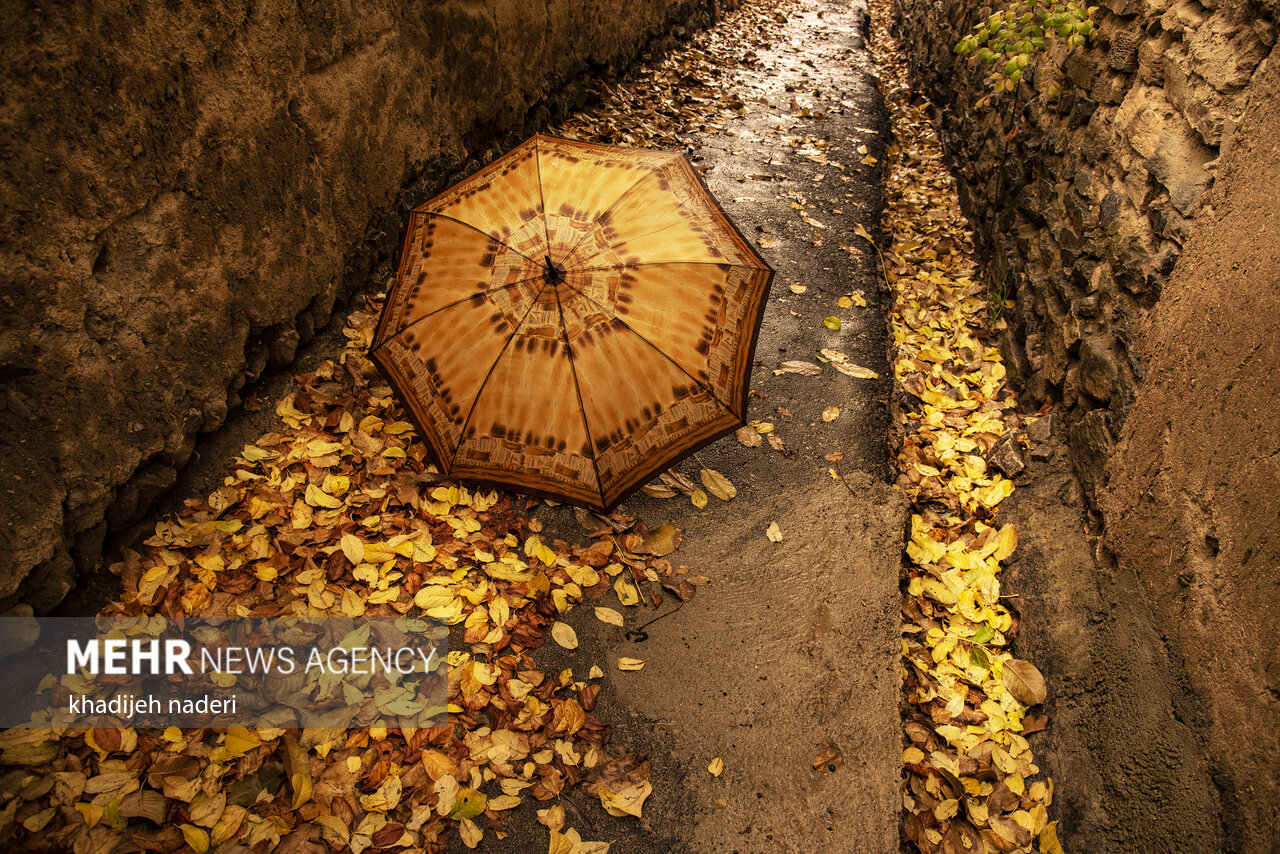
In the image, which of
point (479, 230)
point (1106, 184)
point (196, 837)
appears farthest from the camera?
point (1106, 184)

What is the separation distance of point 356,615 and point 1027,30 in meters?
4.18

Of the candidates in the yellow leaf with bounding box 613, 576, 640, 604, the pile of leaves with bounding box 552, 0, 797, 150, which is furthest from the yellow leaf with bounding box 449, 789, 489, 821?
the pile of leaves with bounding box 552, 0, 797, 150

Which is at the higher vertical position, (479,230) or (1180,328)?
(1180,328)

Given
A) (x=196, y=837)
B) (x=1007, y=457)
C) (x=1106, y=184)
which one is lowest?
(x=196, y=837)

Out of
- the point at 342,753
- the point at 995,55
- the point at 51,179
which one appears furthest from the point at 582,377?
the point at 995,55

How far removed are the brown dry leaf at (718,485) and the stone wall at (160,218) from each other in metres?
1.71

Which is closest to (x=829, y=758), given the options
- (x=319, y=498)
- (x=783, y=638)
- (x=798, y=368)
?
(x=783, y=638)

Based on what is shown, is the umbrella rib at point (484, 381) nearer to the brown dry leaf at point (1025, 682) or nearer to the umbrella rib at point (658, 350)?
the umbrella rib at point (658, 350)

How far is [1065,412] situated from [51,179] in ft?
10.9

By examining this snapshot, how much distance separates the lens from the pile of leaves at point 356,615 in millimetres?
1689

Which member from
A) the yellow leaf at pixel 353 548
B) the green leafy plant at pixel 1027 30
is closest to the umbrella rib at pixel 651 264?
the yellow leaf at pixel 353 548

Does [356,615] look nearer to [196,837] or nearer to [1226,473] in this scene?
[196,837]

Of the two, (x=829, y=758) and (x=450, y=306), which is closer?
(x=829, y=758)

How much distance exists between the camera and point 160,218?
1.98 metres
